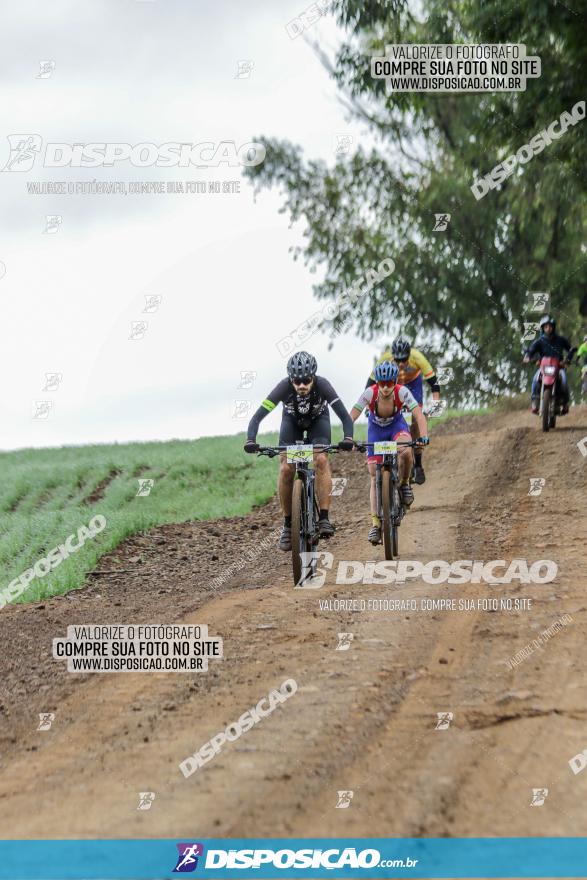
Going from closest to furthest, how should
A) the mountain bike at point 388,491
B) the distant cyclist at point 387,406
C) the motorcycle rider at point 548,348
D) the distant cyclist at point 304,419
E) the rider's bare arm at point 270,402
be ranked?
the distant cyclist at point 304,419, the rider's bare arm at point 270,402, the mountain bike at point 388,491, the distant cyclist at point 387,406, the motorcycle rider at point 548,348

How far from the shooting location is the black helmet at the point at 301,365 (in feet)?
35.9

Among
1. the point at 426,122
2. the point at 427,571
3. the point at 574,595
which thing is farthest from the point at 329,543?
the point at 426,122

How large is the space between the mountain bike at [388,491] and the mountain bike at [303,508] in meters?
0.90

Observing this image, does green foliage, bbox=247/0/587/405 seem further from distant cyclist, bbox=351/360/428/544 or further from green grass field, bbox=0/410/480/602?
distant cyclist, bbox=351/360/428/544

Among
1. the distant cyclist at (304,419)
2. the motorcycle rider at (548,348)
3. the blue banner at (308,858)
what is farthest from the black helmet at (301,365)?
the motorcycle rider at (548,348)

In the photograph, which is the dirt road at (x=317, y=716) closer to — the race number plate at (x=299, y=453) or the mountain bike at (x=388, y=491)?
the mountain bike at (x=388, y=491)

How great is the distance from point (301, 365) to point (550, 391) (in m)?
10.8

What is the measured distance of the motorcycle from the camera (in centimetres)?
1978

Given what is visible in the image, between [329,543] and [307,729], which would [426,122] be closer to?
[329,543]

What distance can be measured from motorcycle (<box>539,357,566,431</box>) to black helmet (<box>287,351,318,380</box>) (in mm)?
10007

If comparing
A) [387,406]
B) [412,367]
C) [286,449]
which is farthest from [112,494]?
[286,449]

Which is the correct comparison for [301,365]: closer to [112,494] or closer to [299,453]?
[299,453]

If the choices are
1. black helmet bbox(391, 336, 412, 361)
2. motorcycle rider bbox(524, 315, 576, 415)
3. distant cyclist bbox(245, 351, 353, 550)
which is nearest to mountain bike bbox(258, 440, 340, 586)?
distant cyclist bbox(245, 351, 353, 550)

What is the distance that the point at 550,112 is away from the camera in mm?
16266
